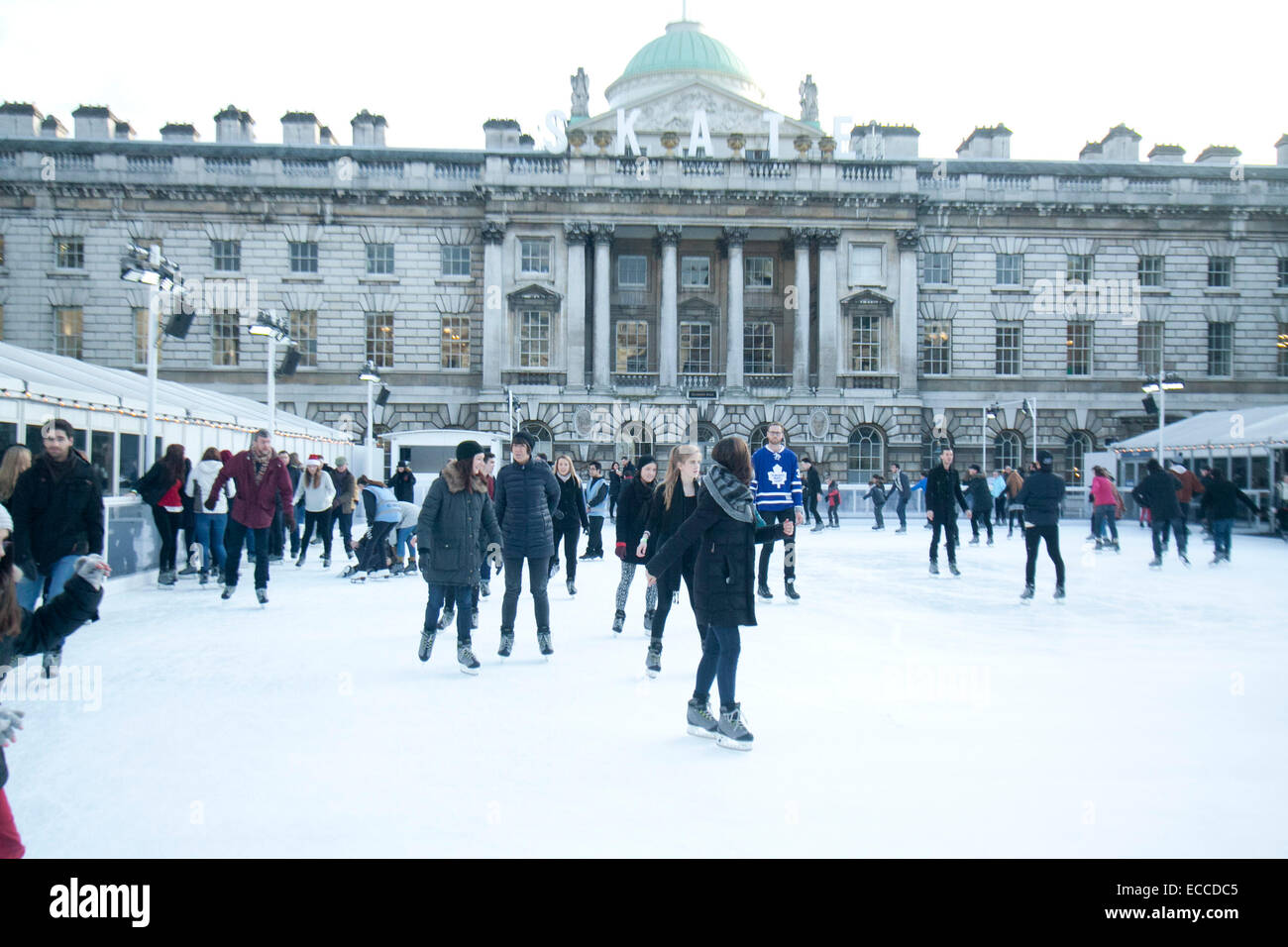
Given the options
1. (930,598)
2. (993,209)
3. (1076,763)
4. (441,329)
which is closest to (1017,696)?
(1076,763)

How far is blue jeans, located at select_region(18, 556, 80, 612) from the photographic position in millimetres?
6730

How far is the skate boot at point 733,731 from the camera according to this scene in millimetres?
5191

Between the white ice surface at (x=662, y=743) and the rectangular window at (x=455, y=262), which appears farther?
the rectangular window at (x=455, y=262)

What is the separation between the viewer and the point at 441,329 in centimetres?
3900

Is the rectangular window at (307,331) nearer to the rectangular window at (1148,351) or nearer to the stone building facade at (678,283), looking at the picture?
the stone building facade at (678,283)

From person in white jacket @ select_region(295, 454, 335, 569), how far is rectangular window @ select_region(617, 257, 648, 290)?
86.7ft

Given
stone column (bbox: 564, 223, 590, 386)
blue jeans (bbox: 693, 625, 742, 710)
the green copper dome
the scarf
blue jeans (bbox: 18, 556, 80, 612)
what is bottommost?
blue jeans (bbox: 693, 625, 742, 710)

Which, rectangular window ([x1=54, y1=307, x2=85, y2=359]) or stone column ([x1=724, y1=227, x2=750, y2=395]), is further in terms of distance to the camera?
stone column ([x1=724, y1=227, x2=750, y2=395])

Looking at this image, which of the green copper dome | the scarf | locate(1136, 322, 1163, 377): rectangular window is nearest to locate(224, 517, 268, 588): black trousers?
the scarf

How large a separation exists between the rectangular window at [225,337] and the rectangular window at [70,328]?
5037 mm

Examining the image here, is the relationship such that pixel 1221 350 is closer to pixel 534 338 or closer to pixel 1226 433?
pixel 1226 433

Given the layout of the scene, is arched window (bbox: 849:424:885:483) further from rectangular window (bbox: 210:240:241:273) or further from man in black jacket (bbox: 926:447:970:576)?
rectangular window (bbox: 210:240:241:273)

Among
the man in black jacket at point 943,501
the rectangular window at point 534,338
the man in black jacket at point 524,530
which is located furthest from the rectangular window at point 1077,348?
the man in black jacket at point 524,530

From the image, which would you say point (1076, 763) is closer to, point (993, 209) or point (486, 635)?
point (486, 635)
